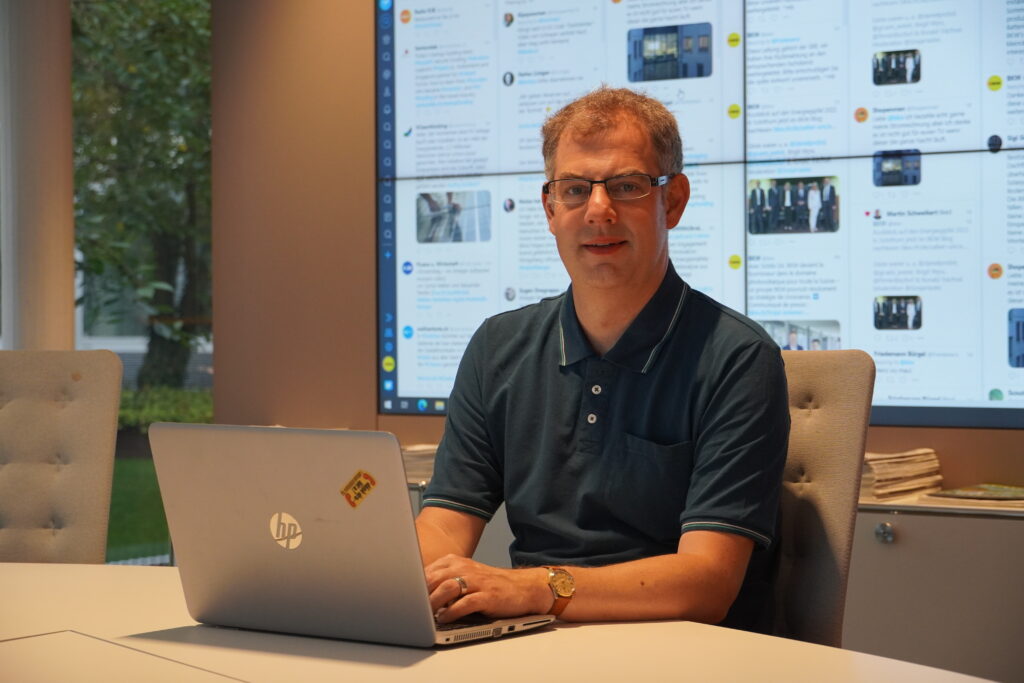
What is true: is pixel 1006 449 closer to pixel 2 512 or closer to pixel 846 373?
pixel 846 373

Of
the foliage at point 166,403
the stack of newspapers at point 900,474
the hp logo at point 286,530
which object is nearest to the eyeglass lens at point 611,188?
the hp logo at point 286,530

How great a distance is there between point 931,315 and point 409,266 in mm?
1607

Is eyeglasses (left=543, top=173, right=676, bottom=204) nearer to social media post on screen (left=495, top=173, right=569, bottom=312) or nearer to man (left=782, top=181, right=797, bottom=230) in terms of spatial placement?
man (left=782, top=181, right=797, bottom=230)

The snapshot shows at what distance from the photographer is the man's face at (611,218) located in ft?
6.06

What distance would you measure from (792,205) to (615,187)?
1459 millimetres

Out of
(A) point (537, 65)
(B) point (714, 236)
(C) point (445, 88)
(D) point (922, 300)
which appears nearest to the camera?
(D) point (922, 300)

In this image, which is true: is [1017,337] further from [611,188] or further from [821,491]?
[611,188]

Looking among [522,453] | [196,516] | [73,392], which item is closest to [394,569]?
[196,516]

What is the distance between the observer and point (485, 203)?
3.55 m

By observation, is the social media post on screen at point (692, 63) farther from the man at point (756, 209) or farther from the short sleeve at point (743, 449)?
the short sleeve at point (743, 449)

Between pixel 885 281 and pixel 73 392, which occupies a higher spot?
pixel 885 281

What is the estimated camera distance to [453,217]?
3.58 metres

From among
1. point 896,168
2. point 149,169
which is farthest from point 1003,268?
point 149,169

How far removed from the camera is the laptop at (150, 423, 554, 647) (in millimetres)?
1258
